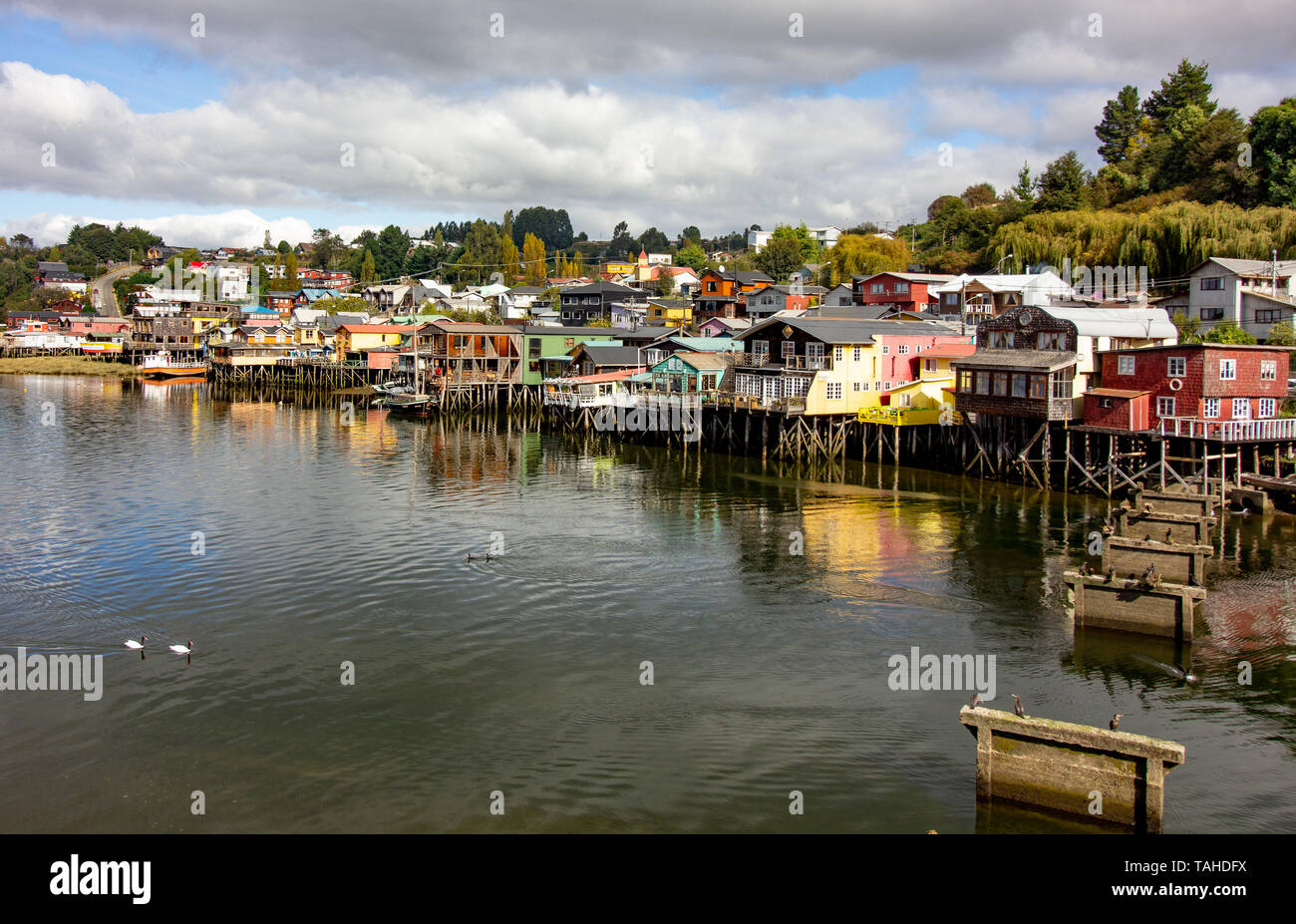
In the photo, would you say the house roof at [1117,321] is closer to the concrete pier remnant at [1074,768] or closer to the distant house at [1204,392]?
the distant house at [1204,392]

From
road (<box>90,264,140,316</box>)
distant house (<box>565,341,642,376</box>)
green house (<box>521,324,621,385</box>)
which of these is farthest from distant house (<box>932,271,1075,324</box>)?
road (<box>90,264,140,316</box>)

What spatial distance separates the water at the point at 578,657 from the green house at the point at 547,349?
37108 mm

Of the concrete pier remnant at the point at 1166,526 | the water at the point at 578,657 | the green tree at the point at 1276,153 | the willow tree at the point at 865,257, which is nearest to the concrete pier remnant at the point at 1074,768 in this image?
the water at the point at 578,657

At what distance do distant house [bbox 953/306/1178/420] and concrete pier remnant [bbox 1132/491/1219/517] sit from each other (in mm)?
9423

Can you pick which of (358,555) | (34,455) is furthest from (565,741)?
(34,455)

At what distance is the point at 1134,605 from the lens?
22.1 metres

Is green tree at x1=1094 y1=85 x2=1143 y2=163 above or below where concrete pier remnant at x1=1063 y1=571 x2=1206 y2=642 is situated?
above

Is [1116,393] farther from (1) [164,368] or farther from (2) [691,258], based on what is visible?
(2) [691,258]

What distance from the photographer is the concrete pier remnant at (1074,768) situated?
13398 mm

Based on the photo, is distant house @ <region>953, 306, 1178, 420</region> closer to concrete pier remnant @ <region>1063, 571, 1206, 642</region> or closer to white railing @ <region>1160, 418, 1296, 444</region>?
white railing @ <region>1160, 418, 1296, 444</region>

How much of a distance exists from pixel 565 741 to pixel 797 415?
33.7m

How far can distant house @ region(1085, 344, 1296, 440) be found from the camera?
34750 millimetres

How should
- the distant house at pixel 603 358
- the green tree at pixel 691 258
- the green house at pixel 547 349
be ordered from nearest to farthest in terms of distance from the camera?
the distant house at pixel 603 358 → the green house at pixel 547 349 → the green tree at pixel 691 258
